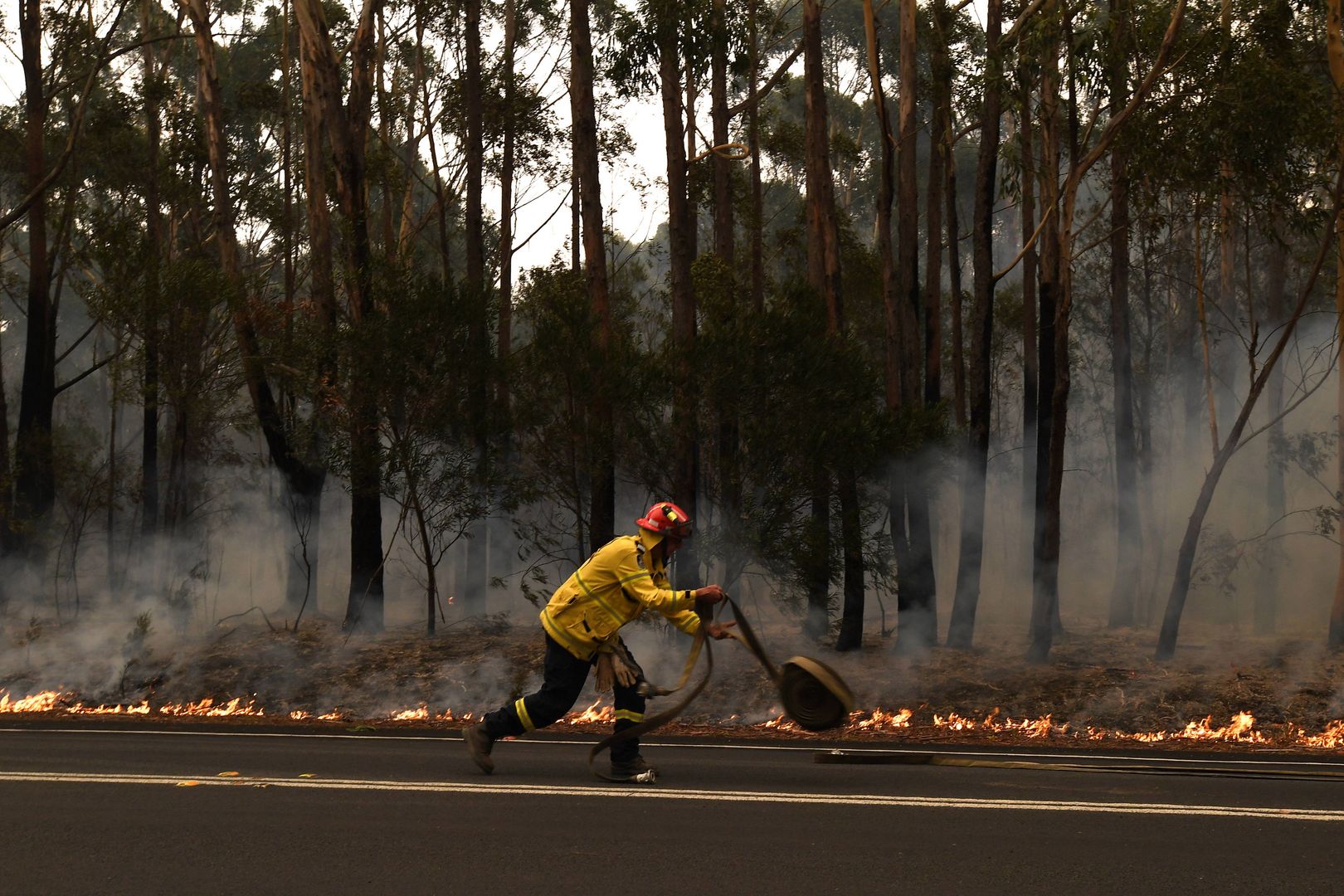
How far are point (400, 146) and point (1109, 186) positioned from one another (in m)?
21.1

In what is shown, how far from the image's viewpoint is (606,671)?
24.7 feet

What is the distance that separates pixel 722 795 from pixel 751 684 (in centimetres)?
759

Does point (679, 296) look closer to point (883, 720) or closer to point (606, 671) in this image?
point (883, 720)

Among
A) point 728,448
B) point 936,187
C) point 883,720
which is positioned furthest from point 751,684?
point 936,187

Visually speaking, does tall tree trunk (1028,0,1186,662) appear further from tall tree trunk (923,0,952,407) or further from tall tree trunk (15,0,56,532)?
tall tree trunk (15,0,56,532)

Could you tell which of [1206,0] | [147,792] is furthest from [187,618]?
[1206,0]

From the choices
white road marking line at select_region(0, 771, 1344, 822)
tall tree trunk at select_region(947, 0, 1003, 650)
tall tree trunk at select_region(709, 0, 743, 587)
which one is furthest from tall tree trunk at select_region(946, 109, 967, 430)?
white road marking line at select_region(0, 771, 1344, 822)

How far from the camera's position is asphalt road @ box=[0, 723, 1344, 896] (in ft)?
17.4

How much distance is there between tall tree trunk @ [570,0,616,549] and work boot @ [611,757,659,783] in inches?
371

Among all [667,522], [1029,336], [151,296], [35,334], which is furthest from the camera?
[1029,336]

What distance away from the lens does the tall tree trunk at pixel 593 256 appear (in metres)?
17.3

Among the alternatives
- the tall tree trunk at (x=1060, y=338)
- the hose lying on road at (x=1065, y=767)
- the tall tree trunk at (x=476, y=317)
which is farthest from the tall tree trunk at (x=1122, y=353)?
the hose lying on road at (x=1065, y=767)

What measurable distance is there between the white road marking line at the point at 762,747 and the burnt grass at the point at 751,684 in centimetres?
205

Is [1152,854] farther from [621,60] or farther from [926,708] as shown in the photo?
[621,60]
